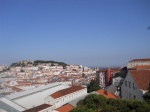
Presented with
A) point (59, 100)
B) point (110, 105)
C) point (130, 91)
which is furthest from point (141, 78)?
point (59, 100)

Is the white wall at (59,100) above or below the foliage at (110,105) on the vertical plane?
below

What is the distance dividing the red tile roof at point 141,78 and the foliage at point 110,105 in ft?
29.2

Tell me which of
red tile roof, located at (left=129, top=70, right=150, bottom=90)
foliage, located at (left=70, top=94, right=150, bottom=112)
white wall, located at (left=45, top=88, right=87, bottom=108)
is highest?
red tile roof, located at (left=129, top=70, right=150, bottom=90)

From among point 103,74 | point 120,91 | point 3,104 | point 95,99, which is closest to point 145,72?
point 120,91

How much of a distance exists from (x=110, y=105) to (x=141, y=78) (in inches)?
424

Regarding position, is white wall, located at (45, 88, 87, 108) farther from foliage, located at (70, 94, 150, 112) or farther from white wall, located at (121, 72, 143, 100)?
foliage, located at (70, 94, 150, 112)

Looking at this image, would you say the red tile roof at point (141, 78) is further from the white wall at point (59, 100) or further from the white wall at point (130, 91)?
the white wall at point (59, 100)

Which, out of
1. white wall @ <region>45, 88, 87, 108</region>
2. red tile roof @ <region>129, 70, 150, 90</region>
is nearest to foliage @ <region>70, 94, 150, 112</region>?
red tile roof @ <region>129, 70, 150, 90</region>

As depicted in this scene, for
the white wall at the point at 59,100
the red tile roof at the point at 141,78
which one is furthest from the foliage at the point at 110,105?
the white wall at the point at 59,100

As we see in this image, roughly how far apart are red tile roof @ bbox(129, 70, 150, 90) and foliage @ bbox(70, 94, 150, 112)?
890 cm

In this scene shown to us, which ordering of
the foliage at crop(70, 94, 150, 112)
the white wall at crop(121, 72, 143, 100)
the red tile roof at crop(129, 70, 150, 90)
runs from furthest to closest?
the white wall at crop(121, 72, 143, 100) → the red tile roof at crop(129, 70, 150, 90) → the foliage at crop(70, 94, 150, 112)

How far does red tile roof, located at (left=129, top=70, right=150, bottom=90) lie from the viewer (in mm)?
24459

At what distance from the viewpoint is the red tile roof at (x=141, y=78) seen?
80.2ft

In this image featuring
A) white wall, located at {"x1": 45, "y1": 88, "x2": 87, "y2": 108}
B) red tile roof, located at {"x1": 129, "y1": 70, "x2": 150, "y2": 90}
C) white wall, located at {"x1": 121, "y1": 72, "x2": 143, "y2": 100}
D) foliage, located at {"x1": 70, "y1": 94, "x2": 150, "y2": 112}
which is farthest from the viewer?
white wall, located at {"x1": 45, "y1": 88, "x2": 87, "y2": 108}
